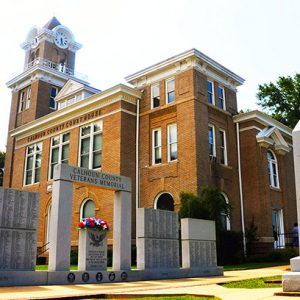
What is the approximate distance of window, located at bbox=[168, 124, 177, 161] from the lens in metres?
24.7

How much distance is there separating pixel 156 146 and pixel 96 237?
44.0 ft

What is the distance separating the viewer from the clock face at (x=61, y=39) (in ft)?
140

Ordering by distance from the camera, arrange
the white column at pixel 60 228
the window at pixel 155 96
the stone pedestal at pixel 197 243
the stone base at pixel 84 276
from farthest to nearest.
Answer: the window at pixel 155 96, the stone pedestal at pixel 197 243, the white column at pixel 60 228, the stone base at pixel 84 276

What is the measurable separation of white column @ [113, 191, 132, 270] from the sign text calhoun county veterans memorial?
346mm

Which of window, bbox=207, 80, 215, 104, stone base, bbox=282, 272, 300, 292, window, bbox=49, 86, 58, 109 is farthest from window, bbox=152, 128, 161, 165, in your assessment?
stone base, bbox=282, 272, 300, 292

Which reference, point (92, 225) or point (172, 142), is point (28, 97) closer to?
point (172, 142)

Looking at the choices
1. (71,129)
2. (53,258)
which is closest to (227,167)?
(71,129)

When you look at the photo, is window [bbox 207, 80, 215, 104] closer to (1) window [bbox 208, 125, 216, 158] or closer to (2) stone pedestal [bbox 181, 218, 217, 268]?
(1) window [bbox 208, 125, 216, 158]

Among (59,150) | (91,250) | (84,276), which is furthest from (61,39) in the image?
(84,276)

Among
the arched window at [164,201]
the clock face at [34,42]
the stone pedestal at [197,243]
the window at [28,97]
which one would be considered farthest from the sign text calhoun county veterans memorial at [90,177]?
the clock face at [34,42]

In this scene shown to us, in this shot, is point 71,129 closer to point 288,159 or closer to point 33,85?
point 33,85

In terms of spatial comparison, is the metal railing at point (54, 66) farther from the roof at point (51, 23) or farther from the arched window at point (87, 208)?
the arched window at point (87, 208)

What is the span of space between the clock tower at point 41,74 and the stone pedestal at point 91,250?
937 inches

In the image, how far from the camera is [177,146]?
79.9 ft
